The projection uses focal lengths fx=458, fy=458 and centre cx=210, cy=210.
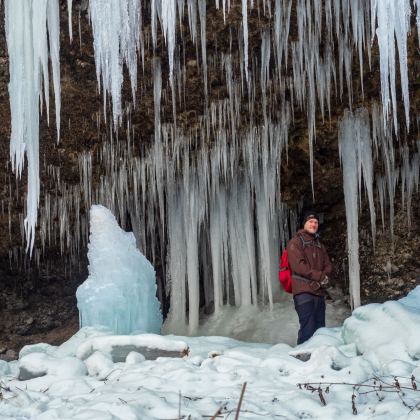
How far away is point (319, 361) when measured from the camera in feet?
10.1

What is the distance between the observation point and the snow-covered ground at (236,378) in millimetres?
2449

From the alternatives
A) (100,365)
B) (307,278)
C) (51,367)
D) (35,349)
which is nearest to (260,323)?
(307,278)

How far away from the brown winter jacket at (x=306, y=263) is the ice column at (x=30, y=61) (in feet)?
7.84

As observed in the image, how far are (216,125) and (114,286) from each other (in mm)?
2600

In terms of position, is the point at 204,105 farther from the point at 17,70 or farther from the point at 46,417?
the point at 46,417

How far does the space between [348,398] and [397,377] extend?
44 cm

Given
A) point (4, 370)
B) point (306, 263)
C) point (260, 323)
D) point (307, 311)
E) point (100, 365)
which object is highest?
point (306, 263)

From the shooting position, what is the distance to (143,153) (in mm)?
6762

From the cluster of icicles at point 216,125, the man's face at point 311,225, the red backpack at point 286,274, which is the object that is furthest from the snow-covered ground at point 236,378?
the cluster of icicles at point 216,125

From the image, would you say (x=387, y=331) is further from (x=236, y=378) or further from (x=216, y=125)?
(x=216, y=125)

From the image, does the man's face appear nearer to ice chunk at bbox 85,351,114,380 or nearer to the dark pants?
the dark pants

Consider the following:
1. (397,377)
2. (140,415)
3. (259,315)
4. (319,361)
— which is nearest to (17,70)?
(140,415)

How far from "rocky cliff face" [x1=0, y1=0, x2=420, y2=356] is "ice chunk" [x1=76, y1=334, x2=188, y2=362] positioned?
9.11 ft

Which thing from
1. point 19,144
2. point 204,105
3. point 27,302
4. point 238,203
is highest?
point 204,105
